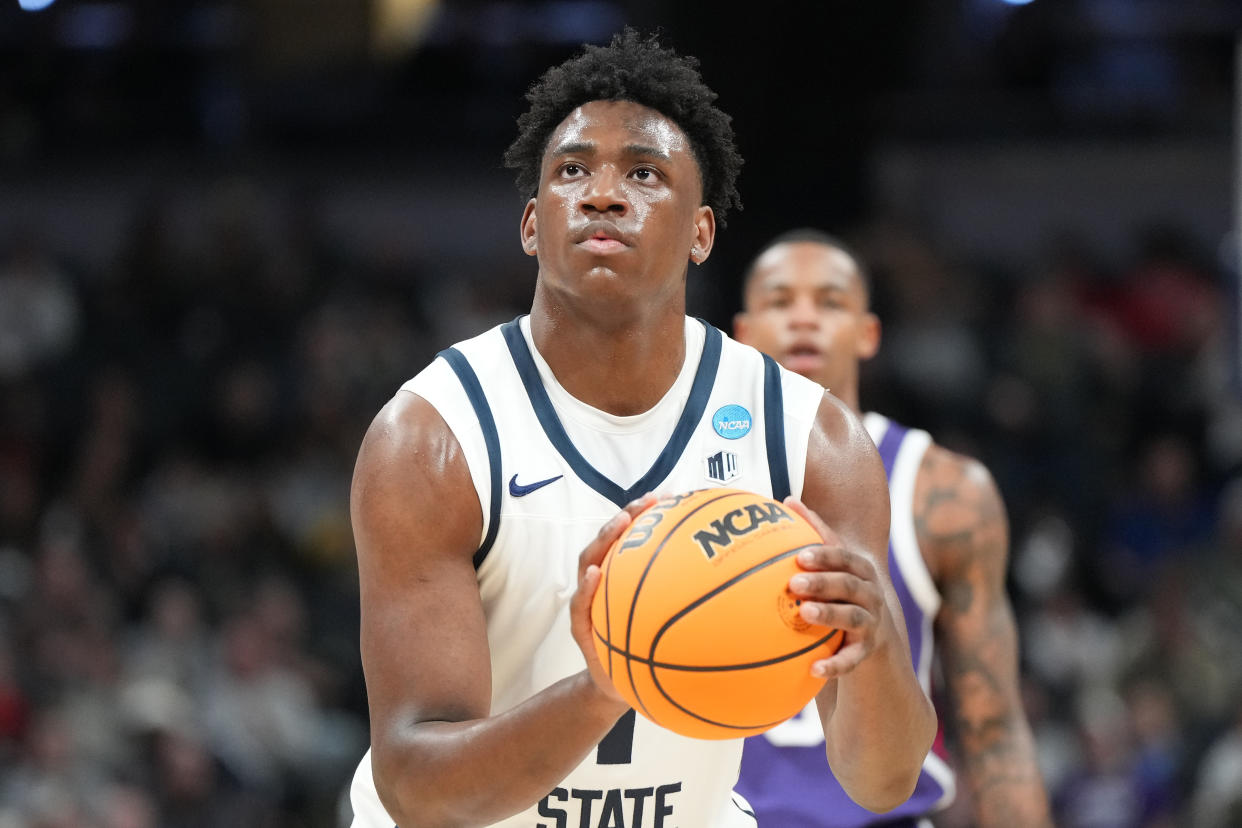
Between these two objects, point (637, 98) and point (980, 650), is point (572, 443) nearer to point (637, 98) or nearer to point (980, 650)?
point (637, 98)

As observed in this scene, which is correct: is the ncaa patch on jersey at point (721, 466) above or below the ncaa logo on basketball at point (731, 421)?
below

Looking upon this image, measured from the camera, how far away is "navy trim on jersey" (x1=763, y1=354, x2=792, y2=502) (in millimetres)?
3287

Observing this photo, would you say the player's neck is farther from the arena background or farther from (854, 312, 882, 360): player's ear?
the arena background

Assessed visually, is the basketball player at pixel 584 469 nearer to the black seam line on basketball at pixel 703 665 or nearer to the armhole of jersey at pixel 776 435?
the armhole of jersey at pixel 776 435

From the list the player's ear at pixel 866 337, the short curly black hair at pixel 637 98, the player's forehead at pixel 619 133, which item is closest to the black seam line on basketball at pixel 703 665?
the player's forehead at pixel 619 133


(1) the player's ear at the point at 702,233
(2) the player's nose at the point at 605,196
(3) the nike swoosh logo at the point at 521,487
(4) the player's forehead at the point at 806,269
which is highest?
(2) the player's nose at the point at 605,196

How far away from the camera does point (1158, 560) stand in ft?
33.8

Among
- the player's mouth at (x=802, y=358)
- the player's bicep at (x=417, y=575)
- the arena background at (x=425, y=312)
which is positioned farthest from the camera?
the arena background at (x=425, y=312)

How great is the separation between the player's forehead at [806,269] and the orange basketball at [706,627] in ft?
8.13

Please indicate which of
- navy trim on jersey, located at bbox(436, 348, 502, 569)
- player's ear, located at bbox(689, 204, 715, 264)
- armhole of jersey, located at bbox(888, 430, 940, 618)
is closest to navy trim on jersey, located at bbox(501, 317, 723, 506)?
navy trim on jersey, located at bbox(436, 348, 502, 569)

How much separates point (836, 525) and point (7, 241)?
10.1 metres

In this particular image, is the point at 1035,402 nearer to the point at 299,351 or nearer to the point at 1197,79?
the point at 1197,79

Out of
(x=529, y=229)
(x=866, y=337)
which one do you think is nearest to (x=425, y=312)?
(x=866, y=337)

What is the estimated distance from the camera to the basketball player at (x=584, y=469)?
295 cm
